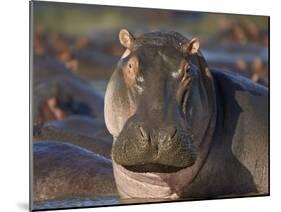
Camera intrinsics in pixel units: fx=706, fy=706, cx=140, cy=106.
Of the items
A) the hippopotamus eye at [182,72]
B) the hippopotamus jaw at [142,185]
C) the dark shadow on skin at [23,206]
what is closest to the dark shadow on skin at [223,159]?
the hippopotamus jaw at [142,185]

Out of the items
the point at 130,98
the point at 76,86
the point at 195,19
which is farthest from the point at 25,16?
the point at 195,19

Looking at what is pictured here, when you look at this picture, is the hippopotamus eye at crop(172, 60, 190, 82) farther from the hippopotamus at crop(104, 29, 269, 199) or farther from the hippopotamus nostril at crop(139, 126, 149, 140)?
the hippopotamus nostril at crop(139, 126, 149, 140)

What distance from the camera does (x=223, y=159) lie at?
4.18 meters

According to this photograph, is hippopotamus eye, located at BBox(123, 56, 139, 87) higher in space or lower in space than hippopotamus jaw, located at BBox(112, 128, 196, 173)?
higher

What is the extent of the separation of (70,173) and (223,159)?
0.90m

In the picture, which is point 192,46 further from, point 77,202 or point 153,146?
point 77,202

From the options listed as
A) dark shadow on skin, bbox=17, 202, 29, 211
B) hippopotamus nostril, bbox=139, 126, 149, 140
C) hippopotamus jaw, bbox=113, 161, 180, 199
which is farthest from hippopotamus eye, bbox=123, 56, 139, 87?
dark shadow on skin, bbox=17, 202, 29, 211

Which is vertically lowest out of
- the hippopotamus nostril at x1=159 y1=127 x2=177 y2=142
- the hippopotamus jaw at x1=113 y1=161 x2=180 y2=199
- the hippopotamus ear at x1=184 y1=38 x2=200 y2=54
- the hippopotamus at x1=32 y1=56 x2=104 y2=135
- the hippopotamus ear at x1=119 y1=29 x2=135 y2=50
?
the hippopotamus jaw at x1=113 y1=161 x2=180 y2=199

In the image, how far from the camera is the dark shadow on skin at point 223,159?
13.6 feet

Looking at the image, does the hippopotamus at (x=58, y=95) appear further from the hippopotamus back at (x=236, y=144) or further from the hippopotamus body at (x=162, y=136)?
the hippopotamus back at (x=236, y=144)

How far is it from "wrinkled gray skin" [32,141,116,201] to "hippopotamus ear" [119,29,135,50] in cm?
68

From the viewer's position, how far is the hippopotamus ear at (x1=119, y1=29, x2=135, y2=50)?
12.7ft
